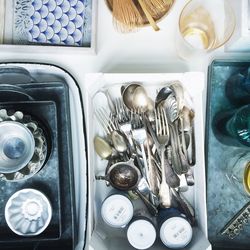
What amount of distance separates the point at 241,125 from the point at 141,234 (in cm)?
26

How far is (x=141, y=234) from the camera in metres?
0.76

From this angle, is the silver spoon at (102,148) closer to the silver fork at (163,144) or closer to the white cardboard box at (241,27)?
the silver fork at (163,144)

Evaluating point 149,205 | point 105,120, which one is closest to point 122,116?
point 105,120

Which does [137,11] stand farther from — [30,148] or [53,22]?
[30,148]

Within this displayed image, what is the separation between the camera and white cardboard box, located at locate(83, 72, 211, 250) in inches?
30.1

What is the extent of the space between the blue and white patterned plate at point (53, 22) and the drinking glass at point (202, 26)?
0.18 metres

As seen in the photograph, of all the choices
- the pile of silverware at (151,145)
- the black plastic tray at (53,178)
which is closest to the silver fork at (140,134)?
the pile of silverware at (151,145)

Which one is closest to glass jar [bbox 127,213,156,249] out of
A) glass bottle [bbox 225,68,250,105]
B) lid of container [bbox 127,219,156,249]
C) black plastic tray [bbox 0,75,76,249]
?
lid of container [bbox 127,219,156,249]

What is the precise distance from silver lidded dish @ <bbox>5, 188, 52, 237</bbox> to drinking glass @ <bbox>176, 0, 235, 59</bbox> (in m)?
0.38

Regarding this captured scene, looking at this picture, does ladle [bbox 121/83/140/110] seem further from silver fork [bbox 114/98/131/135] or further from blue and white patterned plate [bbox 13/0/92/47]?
blue and white patterned plate [bbox 13/0/92/47]

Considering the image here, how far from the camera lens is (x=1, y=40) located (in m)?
0.84

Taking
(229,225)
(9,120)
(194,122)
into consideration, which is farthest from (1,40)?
(229,225)

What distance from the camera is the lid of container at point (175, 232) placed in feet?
2.49

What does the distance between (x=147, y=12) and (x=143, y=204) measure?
0.35 m
